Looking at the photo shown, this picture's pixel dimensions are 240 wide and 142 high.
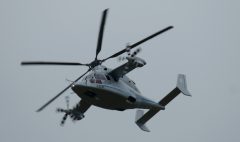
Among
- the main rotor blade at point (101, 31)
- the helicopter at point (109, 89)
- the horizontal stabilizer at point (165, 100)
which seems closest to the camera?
the main rotor blade at point (101, 31)

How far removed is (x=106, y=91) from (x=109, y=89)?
42 cm

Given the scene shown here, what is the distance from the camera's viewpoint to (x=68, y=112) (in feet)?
191

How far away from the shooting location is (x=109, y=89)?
180ft

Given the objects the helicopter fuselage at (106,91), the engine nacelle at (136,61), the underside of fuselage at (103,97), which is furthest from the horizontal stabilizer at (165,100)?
the engine nacelle at (136,61)

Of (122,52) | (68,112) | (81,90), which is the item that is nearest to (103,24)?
(122,52)

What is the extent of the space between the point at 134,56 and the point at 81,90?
5.99 meters

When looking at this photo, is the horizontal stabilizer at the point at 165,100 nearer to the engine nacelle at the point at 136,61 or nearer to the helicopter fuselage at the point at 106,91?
the helicopter fuselage at the point at 106,91

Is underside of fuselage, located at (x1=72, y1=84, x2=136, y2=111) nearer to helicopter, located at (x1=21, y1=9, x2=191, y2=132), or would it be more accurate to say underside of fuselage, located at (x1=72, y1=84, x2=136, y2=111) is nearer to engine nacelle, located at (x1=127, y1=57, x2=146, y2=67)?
helicopter, located at (x1=21, y1=9, x2=191, y2=132)

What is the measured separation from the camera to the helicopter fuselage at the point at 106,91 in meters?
54.4

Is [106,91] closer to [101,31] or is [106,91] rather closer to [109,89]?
[109,89]

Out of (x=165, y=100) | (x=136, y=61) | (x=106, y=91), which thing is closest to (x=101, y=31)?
(x=136, y=61)

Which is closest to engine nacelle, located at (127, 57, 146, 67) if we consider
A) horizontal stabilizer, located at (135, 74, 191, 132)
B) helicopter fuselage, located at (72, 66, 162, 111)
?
helicopter fuselage, located at (72, 66, 162, 111)

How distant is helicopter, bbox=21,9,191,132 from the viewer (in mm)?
53312

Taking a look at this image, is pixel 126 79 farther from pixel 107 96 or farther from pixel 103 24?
pixel 103 24
